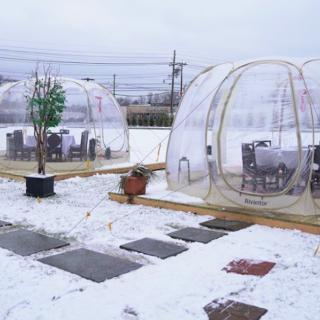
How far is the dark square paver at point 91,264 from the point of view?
4.45 metres

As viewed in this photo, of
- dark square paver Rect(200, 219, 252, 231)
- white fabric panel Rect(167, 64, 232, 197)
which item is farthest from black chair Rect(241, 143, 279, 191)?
dark square paver Rect(200, 219, 252, 231)

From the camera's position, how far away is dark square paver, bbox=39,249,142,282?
175 inches

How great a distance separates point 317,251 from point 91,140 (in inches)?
308

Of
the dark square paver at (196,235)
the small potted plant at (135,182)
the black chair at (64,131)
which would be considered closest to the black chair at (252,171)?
the dark square paver at (196,235)

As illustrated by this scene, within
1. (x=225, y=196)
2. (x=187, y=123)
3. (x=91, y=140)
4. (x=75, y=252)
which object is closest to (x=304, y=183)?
(x=225, y=196)

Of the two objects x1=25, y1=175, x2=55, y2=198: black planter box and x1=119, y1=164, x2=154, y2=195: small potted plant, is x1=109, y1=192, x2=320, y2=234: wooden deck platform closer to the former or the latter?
x1=119, y1=164, x2=154, y2=195: small potted plant

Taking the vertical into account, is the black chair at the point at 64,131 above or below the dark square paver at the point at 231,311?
above

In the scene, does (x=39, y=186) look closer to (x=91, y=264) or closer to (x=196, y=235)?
(x=196, y=235)

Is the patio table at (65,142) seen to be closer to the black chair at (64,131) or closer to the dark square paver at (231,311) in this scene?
the black chair at (64,131)

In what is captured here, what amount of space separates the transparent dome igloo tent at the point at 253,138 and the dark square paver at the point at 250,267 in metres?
2.12

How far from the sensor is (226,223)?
21.5 feet

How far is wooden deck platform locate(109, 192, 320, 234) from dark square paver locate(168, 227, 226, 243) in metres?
0.80

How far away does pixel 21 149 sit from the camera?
11867 mm

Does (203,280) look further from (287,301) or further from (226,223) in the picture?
(226,223)
